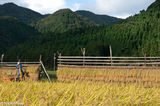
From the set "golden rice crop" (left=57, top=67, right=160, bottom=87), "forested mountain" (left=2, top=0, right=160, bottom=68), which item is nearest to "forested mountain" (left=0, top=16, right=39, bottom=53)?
"forested mountain" (left=2, top=0, right=160, bottom=68)

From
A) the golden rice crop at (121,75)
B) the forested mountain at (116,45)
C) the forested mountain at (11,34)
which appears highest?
the forested mountain at (11,34)

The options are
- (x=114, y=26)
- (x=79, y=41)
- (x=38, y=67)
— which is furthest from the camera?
(x=114, y=26)

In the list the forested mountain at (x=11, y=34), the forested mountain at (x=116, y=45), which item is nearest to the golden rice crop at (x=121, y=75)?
the forested mountain at (x=116, y=45)

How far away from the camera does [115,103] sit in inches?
58.8

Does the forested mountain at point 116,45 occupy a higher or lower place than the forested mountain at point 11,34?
lower

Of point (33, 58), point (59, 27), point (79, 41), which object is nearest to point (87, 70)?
point (33, 58)

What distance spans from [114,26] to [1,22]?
103924mm

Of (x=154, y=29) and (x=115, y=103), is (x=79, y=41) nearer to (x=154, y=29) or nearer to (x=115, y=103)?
(x=154, y=29)

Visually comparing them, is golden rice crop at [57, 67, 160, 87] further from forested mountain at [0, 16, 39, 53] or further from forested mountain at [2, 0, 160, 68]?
forested mountain at [0, 16, 39, 53]

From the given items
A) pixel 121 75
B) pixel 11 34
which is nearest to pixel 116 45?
pixel 121 75

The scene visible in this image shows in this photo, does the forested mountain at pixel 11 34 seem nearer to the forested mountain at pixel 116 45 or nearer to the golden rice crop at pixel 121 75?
the forested mountain at pixel 116 45

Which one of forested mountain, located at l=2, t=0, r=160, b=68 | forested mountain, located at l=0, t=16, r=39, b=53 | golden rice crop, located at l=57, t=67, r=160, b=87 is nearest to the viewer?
golden rice crop, located at l=57, t=67, r=160, b=87

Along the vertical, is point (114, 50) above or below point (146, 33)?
below

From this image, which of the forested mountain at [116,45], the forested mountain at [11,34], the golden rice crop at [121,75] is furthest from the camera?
the forested mountain at [11,34]
